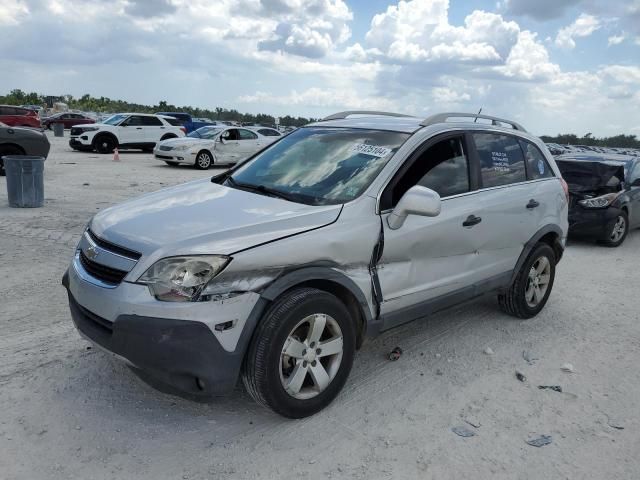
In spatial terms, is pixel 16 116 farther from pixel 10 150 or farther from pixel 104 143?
pixel 10 150

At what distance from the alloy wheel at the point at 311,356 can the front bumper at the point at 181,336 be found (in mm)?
325

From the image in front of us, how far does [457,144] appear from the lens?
13.9ft

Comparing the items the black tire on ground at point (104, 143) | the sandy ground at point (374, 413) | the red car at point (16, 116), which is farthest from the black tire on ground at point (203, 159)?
the red car at point (16, 116)

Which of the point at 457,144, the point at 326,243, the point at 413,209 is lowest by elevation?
the point at 326,243

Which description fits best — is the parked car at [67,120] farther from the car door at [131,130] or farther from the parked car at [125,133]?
the car door at [131,130]

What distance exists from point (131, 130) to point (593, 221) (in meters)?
18.4

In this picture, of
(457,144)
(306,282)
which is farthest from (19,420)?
(457,144)

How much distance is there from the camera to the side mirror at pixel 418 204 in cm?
338

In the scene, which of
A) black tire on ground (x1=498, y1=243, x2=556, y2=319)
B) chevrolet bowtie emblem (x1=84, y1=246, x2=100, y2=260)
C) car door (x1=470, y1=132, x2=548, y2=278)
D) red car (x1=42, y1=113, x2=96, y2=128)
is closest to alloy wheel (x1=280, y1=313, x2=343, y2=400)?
chevrolet bowtie emblem (x1=84, y1=246, x2=100, y2=260)

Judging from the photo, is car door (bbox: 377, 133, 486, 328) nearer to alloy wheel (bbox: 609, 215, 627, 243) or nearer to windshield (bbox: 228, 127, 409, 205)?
windshield (bbox: 228, 127, 409, 205)

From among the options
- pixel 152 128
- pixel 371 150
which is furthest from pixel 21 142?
pixel 152 128

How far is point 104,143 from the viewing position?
21.8 metres

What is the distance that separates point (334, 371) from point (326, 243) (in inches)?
31.6

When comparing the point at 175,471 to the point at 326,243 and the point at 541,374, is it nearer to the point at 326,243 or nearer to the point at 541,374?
the point at 326,243
